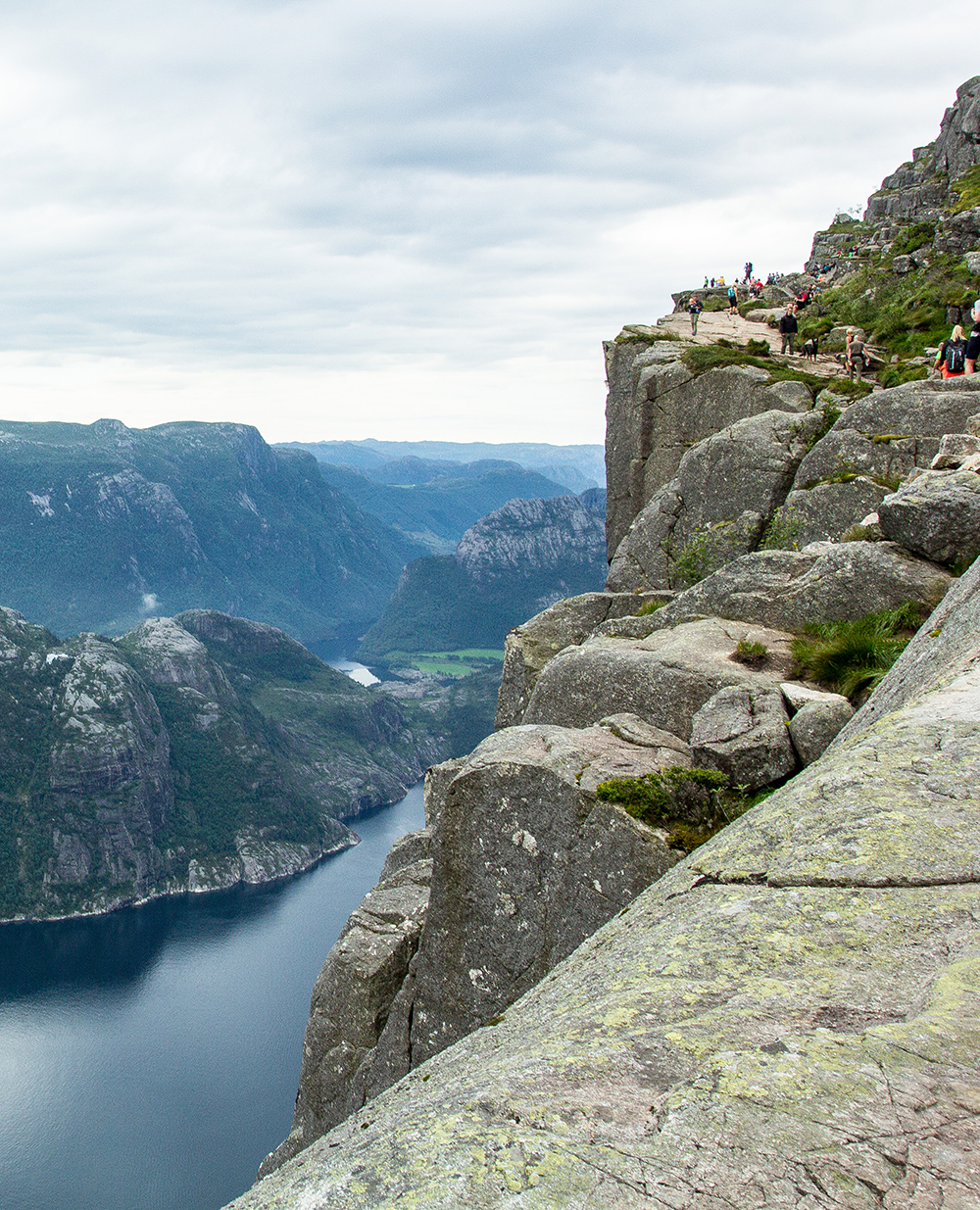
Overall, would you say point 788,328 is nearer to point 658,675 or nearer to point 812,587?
point 812,587

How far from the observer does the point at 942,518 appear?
2056cm

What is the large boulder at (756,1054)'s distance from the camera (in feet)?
15.5

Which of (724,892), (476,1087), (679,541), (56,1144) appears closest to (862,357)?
(679,541)

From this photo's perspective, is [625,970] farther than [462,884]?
No

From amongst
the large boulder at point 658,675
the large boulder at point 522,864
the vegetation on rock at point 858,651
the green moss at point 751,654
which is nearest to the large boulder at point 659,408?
the large boulder at point 658,675

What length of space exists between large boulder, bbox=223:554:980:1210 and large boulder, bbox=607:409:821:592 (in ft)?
81.9

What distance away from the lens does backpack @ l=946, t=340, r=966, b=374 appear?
3309cm

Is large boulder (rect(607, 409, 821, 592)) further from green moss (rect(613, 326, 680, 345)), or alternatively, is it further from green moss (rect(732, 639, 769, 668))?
green moss (rect(613, 326, 680, 345))

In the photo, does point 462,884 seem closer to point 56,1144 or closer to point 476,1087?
point 476,1087

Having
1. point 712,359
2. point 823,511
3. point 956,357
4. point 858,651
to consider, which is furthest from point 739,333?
point 858,651

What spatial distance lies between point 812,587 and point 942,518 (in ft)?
11.1

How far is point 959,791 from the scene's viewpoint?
8.45m

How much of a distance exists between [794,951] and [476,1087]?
2722mm

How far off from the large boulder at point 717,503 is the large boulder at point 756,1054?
983 inches
